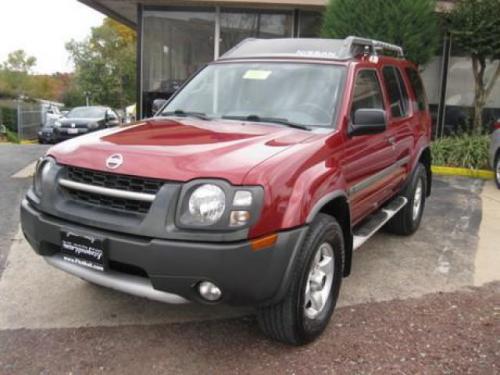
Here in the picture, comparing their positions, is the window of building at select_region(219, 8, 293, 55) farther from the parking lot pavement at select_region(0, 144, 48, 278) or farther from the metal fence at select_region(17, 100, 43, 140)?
the metal fence at select_region(17, 100, 43, 140)

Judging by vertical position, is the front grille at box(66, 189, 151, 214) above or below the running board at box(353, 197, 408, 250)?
above

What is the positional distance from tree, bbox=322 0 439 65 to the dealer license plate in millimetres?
8033

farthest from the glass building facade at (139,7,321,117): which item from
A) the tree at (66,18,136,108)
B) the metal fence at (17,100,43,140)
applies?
the tree at (66,18,136,108)

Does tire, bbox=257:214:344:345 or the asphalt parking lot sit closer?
tire, bbox=257:214:344:345

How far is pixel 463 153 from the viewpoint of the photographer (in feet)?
34.6

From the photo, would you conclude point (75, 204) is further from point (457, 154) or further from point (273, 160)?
point (457, 154)

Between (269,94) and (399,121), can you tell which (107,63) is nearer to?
(399,121)

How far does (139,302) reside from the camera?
4.10 meters

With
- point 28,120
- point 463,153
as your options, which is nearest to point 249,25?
point 463,153

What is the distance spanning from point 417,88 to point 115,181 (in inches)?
166

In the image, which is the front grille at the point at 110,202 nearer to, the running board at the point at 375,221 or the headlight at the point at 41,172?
the headlight at the point at 41,172

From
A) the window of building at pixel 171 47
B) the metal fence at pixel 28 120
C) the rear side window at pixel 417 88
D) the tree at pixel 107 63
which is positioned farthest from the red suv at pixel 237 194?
the tree at pixel 107 63

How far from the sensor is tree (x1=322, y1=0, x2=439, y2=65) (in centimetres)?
998

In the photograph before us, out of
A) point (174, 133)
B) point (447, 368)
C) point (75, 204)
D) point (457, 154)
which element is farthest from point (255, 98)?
point (457, 154)
